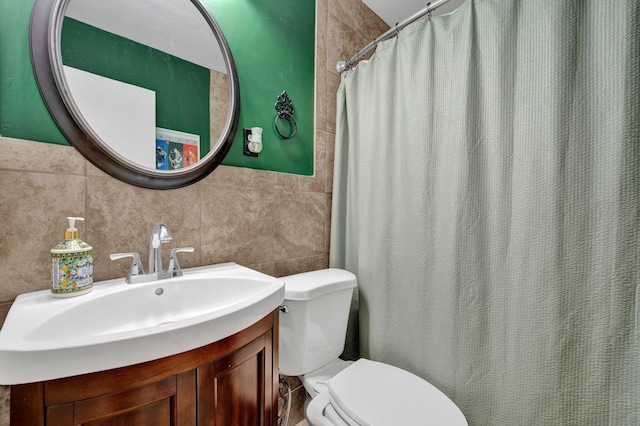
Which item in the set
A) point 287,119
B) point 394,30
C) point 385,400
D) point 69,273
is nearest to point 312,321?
point 385,400

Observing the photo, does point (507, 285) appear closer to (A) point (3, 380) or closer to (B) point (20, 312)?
(A) point (3, 380)

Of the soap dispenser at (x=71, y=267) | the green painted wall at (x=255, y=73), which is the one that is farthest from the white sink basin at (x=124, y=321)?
the green painted wall at (x=255, y=73)

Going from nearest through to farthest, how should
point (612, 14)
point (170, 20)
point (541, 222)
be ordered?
point (612, 14) < point (541, 222) < point (170, 20)

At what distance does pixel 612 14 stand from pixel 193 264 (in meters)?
1.55

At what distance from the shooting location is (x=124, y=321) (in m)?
0.73

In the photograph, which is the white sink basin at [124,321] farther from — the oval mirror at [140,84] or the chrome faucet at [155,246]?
the oval mirror at [140,84]

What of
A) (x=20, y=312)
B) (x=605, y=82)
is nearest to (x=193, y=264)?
(x=20, y=312)

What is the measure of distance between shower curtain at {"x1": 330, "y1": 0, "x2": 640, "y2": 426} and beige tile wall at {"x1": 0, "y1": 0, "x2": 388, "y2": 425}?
0.32m

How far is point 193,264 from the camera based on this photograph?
100 cm

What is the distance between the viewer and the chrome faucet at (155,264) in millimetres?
801

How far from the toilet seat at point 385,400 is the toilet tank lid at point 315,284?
1.05 feet

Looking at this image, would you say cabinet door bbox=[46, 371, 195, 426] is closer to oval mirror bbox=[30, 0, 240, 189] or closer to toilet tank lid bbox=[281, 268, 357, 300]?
toilet tank lid bbox=[281, 268, 357, 300]

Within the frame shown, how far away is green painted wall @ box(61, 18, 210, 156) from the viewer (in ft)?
2.56

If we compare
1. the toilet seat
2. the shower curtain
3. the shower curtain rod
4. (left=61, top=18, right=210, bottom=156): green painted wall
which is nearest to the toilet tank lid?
the shower curtain
